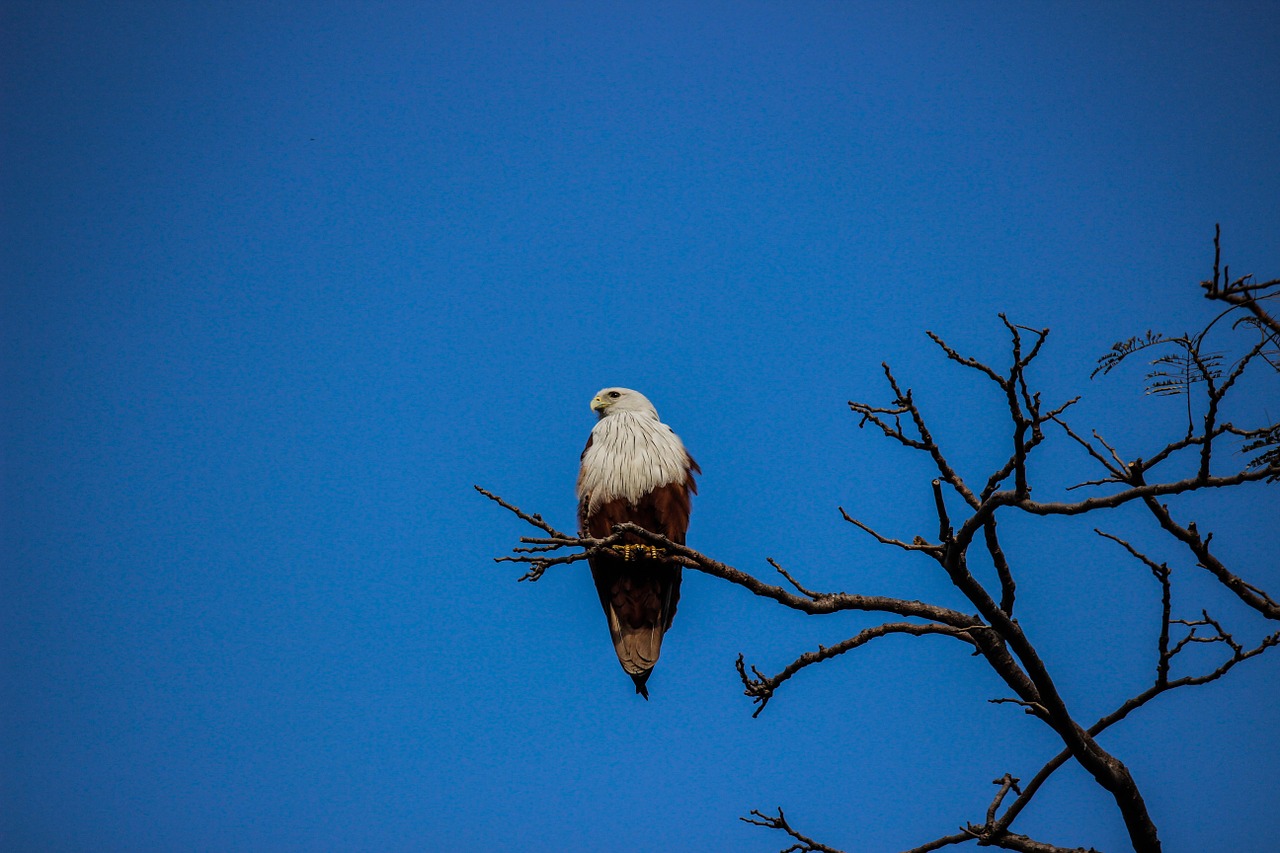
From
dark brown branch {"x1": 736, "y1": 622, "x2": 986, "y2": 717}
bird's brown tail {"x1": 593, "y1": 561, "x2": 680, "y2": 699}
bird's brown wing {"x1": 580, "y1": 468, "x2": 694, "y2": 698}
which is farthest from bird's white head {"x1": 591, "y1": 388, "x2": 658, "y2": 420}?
dark brown branch {"x1": 736, "y1": 622, "x2": 986, "y2": 717}

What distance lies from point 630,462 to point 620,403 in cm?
105

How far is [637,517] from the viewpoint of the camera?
7039 millimetres

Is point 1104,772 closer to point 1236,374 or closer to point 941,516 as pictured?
point 941,516

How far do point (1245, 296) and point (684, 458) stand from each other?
448cm

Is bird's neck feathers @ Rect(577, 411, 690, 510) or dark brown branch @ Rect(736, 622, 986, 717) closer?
dark brown branch @ Rect(736, 622, 986, 717)

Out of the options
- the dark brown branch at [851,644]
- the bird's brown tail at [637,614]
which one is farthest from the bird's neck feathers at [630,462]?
the dark brown branch at [851,644]

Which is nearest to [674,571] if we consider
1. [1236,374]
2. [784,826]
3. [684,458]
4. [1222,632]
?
[684,458]

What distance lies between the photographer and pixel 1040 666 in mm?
4449

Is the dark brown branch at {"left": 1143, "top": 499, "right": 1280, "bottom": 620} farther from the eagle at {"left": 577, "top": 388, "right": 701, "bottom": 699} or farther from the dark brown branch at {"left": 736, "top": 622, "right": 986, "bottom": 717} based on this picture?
the eagle at {"left": 577, "top": 388, "right": 701, "bottom": 699}

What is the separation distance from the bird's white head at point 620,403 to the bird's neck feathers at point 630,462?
13.1 inches

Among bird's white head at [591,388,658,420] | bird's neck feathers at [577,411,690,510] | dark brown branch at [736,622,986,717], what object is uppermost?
bird's white head at [591,388,658,420]

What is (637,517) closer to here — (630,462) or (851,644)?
(630,462)

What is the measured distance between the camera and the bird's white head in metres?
7.99

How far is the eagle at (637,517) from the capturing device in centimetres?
690
